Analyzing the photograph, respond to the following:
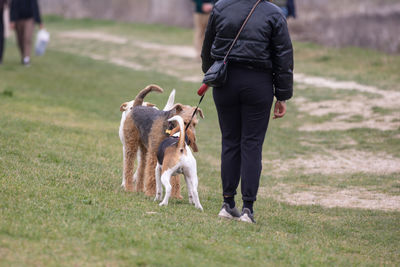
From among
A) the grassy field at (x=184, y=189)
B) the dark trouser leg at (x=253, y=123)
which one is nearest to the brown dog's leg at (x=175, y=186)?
the grassy field at (x=184, y=189)

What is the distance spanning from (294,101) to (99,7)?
22065mm

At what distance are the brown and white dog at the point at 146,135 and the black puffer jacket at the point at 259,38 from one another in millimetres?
1131

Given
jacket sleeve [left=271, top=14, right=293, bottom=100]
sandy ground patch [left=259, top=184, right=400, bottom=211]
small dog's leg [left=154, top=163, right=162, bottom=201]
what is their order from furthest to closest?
1. sandy ground patch [left=259, top=184, right=400, bottom=211]
2. small dog's leg [left=154, top=163, right=162, bottom=201]
3. jacket sleeve [left=271, top=14, right=293, bottom=100]

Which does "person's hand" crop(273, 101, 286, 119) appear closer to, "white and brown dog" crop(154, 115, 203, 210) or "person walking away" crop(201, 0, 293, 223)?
"person walking away" crop(201, 0, 293, 223)

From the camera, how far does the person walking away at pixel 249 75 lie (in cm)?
560

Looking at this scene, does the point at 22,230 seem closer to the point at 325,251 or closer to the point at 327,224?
the point at 325,251

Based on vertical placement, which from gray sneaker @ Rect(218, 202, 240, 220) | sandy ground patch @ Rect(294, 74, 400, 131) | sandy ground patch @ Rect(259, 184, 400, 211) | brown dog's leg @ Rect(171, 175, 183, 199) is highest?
gray sneaker @ Rect(218, 202, 240, 220)

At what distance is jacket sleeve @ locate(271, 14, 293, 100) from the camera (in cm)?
559

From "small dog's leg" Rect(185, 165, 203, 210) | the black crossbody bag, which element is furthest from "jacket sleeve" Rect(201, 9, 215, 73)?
"small dog's leg" Rect(185, 165, 203, 210)

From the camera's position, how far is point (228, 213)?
6180mm

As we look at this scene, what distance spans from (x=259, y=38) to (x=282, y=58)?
0.26 m

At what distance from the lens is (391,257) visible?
555 centimetres

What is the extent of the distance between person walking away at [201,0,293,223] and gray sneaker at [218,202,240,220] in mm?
183

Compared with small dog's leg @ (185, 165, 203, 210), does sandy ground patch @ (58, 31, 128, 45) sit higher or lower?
lower
